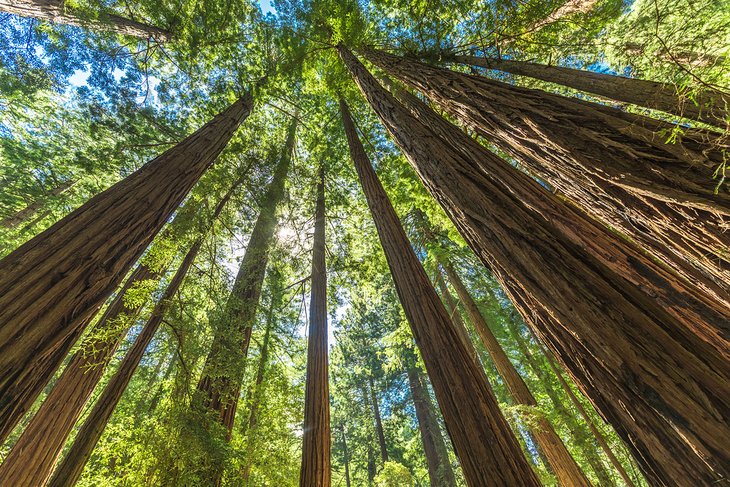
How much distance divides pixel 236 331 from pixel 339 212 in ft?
12.6

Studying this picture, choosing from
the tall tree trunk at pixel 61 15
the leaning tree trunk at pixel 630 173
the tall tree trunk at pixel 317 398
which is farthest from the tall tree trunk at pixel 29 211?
the leaning tree trunk at pixel 630 173

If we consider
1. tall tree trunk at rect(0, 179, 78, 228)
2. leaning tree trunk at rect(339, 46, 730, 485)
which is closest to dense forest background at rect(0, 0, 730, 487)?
leaning tree trunk at rect(339, 46, 730, 485)

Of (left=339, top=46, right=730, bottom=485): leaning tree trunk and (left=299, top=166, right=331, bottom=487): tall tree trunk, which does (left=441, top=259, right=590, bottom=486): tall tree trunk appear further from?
(left=339, top=46, right=730, bottom=485): leaning tree trunk

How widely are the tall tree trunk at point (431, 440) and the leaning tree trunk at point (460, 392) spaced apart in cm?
763

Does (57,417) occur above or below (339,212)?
below

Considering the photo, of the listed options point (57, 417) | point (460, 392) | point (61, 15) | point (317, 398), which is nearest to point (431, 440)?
point (317, 398)

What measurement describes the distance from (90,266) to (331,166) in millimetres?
5443

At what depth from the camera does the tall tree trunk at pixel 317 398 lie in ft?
10.6

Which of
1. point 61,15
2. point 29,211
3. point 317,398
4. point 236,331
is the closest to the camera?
point 317,398

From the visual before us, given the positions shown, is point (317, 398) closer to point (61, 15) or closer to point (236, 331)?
point (236, 331)

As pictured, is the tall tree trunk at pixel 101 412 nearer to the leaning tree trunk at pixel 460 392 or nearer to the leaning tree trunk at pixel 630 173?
the leaning tree trunk at pixel 460 392

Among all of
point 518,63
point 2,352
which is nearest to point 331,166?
point 518,63

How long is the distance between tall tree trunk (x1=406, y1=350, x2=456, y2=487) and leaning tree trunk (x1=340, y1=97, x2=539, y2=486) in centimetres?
763

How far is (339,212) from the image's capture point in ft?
22.4
